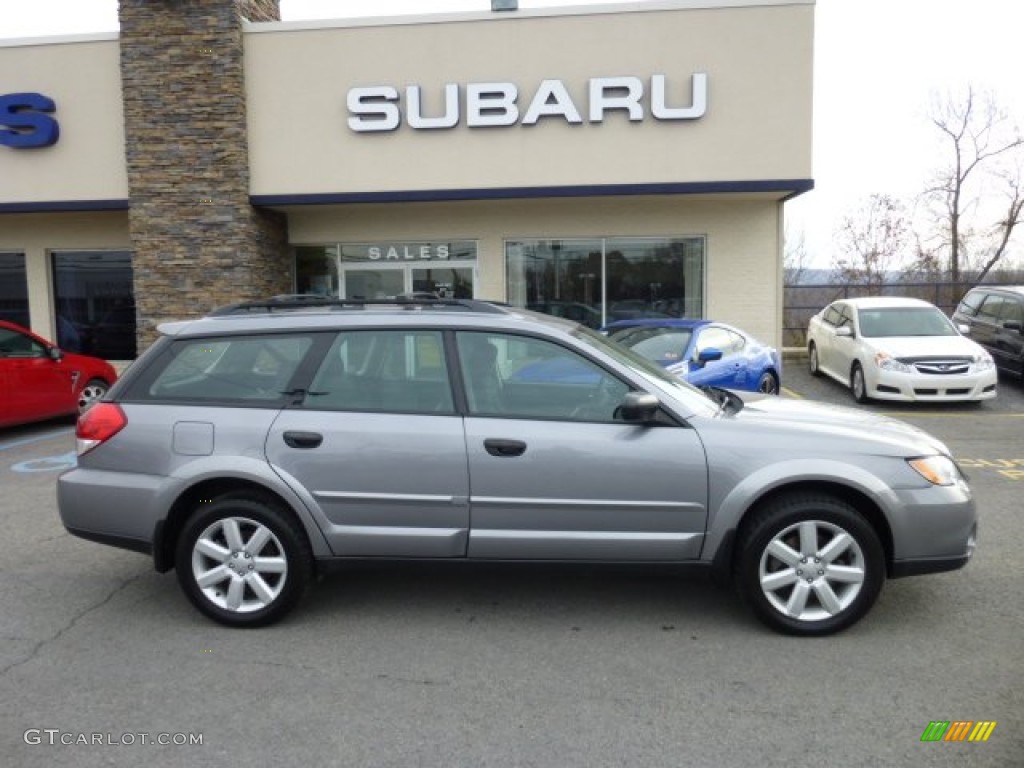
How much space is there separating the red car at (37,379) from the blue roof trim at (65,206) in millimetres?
3154

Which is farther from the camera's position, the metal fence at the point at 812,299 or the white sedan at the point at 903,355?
the metal fence at the point at 812,299

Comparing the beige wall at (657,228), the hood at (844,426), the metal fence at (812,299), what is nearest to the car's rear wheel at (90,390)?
the beige wall at (657,228)

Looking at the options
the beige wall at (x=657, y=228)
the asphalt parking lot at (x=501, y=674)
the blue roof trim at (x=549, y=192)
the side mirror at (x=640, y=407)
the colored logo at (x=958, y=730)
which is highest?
the blue roof trim at (x=549, y=192)

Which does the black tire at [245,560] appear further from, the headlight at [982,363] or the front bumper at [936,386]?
the headlight at [982,363]

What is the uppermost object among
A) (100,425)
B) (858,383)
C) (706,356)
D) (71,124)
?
(71,124)

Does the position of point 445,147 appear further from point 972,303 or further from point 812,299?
point 812,299

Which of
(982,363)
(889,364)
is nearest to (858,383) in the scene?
(889,364)

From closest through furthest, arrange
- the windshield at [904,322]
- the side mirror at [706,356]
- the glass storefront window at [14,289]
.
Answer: the side mirror at [706,356] → the windshield at [904,322] → the glass storefront window at [14,289]

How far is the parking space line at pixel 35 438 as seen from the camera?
9.30m

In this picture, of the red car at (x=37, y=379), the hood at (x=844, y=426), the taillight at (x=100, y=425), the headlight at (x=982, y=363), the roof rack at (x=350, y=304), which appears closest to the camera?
the hood at (x=844, y=426)

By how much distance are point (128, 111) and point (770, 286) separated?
33.3 feet

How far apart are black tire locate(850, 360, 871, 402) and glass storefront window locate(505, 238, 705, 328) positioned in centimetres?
248

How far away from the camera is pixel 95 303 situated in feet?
47.4

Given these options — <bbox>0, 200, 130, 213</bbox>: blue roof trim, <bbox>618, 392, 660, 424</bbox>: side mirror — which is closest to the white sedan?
<bbox>618, 392, 660, 424</bbox>: side mirror
